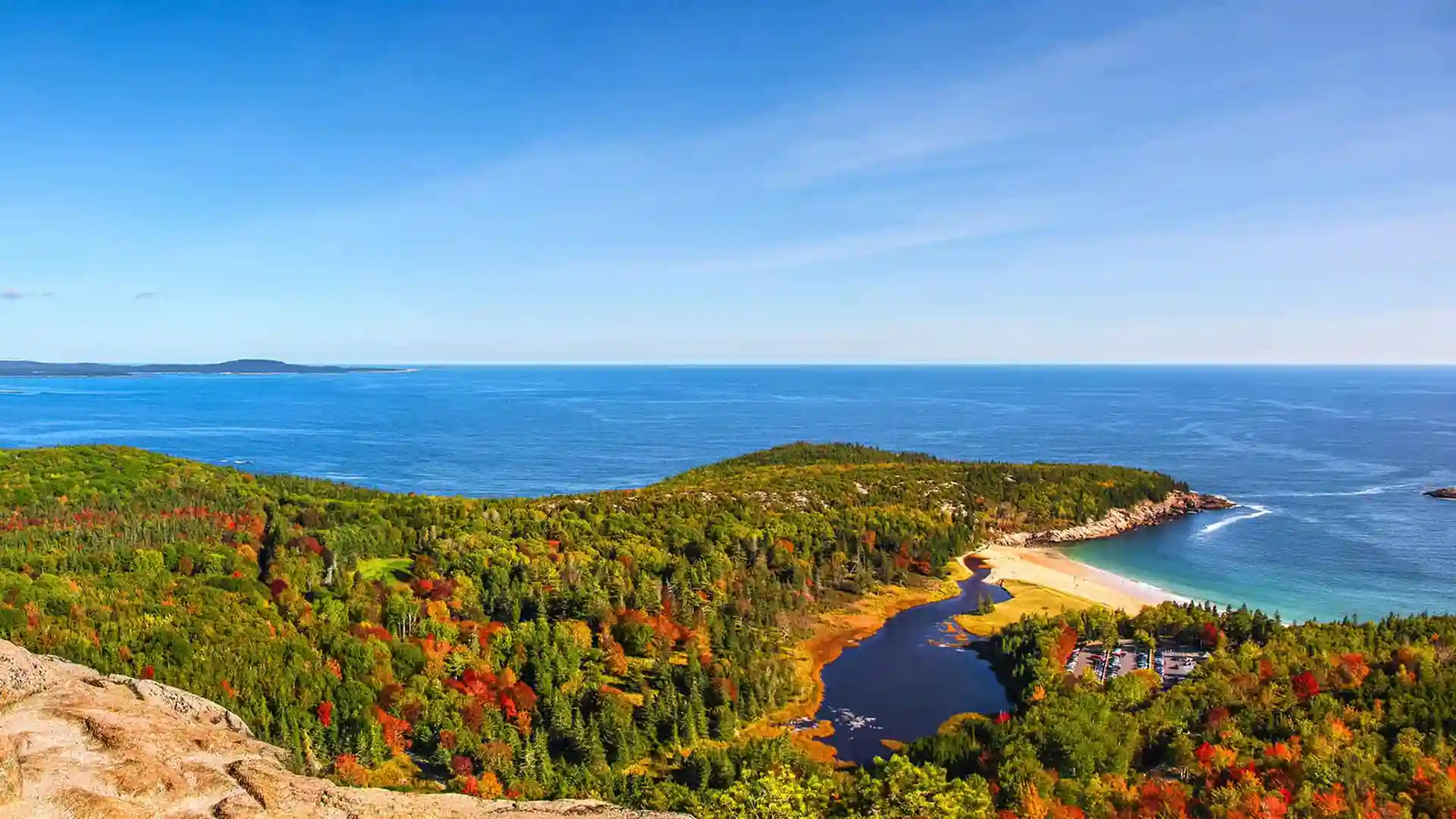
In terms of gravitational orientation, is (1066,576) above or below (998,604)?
above

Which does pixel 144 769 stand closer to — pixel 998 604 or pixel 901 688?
pixel 901 688

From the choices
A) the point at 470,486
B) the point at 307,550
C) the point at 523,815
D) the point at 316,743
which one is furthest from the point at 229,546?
the point at 470,486

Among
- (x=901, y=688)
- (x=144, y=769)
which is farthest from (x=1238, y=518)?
(x=144, y=769)

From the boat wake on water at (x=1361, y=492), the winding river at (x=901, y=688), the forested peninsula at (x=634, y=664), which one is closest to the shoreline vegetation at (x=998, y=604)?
the winding river at (x=901, y=688)

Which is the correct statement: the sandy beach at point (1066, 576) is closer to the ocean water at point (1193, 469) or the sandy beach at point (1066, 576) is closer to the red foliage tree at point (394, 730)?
the ocean water at point (1193, 469)

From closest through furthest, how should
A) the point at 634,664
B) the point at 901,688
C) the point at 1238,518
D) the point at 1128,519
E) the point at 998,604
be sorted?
the point at 901,688
the point at 634,664
the point at 998,604
the point at 1128,519
the point at 1238,518

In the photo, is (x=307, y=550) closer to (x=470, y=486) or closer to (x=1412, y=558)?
(x=470, y=486)
